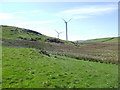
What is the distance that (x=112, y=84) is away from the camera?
22.5 metres

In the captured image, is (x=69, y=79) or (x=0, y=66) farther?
(x=0, y=66)

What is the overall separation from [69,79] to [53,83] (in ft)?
8.22

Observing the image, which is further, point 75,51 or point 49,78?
point 75,51

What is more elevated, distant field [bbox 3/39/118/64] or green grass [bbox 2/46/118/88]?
distant field [bbox 3/39/118/64]

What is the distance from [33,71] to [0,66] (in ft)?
17.9

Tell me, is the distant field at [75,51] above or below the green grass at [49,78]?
above

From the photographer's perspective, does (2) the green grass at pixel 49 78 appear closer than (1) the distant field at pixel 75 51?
Yes

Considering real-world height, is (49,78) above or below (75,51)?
below

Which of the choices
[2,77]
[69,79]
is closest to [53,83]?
[69,79]

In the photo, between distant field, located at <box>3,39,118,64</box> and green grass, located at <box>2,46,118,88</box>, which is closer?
green grass, located at <box>2,46,118,88</box>

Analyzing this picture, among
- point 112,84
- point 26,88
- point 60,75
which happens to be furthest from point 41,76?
point 112,84

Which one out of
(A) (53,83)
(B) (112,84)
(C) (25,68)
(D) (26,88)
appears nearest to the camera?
(D) (26,88)

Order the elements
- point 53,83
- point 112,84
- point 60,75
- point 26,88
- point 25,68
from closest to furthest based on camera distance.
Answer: point 26,88 → point 53,83 → point 112,84 → point 60,75 → point 25,68

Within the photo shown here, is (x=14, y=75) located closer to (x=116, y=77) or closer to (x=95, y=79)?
(x=95, y=79)
